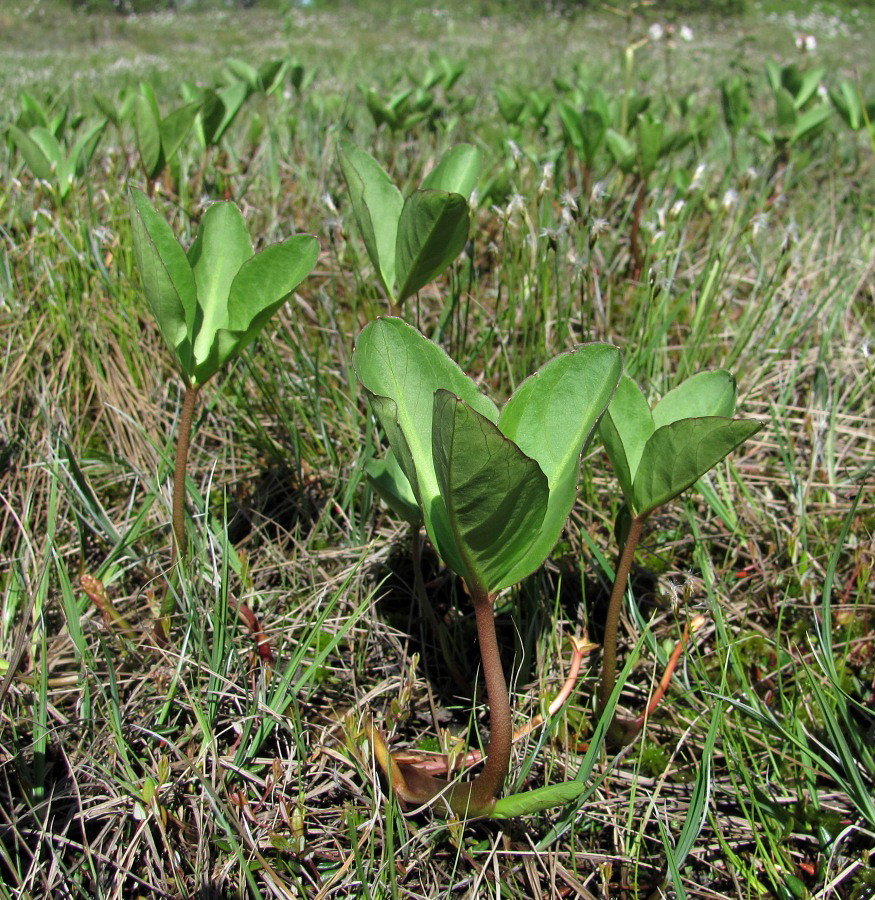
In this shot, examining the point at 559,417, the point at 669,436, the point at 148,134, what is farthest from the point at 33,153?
the point at 669,436

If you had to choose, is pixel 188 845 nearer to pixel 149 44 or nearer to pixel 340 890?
pixel 340 890

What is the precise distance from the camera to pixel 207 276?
1312 millimetres

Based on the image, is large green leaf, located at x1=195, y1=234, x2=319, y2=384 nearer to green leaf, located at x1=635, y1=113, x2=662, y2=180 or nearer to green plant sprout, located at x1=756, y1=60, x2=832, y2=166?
green leaf, located at x1=635, y1=113, x2=662, y2=180

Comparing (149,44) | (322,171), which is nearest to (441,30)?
(149,44)

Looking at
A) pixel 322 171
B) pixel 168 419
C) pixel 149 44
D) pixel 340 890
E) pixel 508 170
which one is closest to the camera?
pixel 340 890

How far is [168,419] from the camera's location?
6.42ft

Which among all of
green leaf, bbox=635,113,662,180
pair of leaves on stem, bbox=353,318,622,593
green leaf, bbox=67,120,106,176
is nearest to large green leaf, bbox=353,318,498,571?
pair of leaves on stem, bbox=353,318,622,593

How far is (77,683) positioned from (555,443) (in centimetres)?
98

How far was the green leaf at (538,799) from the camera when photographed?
1.01 m

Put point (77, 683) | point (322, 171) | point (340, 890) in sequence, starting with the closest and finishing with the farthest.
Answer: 1. point (340, 890)
2. point (77, 683)
3. point (322, 171)

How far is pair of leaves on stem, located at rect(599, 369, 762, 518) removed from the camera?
39.4 inches

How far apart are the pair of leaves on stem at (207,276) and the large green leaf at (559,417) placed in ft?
1.36

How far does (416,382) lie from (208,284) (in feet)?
1.65

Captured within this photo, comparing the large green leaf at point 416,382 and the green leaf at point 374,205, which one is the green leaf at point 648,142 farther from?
the large green leaf at point 416,382
